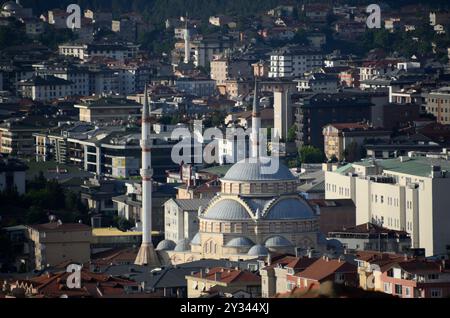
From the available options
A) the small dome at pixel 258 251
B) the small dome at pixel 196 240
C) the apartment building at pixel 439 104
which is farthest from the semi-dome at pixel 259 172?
the apartment building at pixel 439 104

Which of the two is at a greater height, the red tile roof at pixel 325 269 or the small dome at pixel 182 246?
the red tile roof at pixel 325 269

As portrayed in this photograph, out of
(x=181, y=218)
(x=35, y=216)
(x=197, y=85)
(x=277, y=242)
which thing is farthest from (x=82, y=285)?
(x=197, y=85)

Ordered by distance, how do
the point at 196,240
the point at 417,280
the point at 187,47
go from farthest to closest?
1. the point at 187,47
2. the point at 196,240
3. the point at 417,280

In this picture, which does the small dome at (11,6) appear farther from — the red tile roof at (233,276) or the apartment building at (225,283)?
the red tile roof at (233,276)

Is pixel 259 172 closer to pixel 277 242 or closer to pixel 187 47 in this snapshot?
pixel 277 242

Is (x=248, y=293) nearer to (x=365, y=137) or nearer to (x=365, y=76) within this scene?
(x=365, y=137)

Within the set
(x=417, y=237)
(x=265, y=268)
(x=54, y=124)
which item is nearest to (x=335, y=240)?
(x=417, y=237)

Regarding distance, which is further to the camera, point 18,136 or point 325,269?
point 18,136
